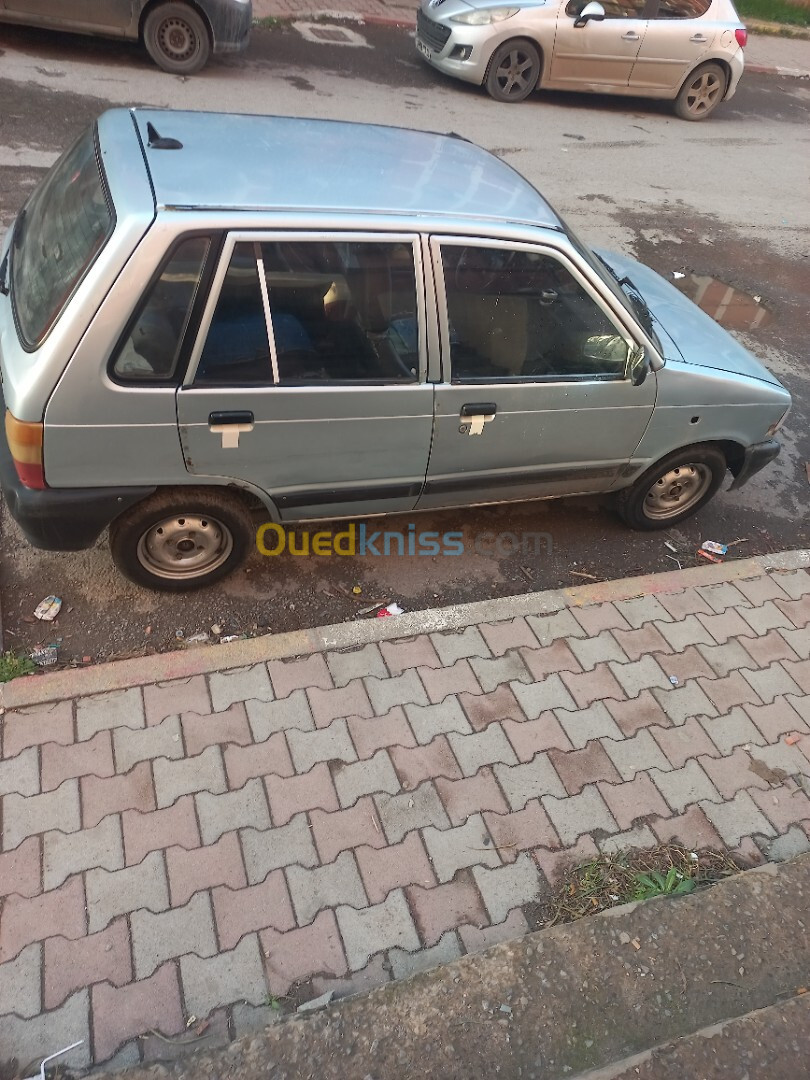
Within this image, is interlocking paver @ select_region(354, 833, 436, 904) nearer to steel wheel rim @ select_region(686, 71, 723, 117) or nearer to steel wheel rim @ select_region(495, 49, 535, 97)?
steel wheel rim @ select_region(495, 49, 535, 97)

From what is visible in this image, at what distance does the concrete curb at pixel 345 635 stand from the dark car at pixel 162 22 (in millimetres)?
8180

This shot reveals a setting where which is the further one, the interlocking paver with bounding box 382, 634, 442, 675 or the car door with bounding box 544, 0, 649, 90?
the car door with bounding box 544, 0, 649, 90

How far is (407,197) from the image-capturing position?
2.99 metres

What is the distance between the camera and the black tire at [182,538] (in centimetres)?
310

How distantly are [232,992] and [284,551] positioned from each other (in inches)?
80.8

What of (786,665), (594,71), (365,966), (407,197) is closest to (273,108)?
(594,71)

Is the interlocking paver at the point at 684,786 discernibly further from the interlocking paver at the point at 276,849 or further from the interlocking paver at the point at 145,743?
the interlocking paver at the point at 145,743

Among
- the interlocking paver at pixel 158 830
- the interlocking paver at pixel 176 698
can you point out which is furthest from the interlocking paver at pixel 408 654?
the interlocking paver at pixel 158 830

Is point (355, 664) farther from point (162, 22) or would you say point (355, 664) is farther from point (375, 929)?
point (162, 22)

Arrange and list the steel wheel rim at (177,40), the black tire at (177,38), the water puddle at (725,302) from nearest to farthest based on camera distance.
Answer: the water puddle at (725,302), the black tire at (177,38), the steel wheel rim at (177,40)

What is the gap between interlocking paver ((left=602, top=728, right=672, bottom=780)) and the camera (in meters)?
3.11

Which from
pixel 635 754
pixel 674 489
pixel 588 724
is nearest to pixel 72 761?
pixel 588 724

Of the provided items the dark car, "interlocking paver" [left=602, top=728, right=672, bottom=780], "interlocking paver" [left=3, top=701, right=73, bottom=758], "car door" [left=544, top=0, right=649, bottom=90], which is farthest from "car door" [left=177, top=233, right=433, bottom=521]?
"car door" [left=544, top=0, right=649, bottom=90]

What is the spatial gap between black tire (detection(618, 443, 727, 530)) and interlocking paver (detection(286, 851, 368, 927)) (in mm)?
2556
